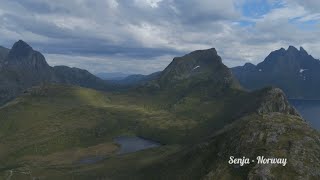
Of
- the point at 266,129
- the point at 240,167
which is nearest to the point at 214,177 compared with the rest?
the point at 240,167

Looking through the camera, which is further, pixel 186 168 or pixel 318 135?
pixel 186 168

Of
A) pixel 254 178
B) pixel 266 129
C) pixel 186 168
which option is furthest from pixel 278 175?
pixel 186 168

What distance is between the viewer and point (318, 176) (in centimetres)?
15438

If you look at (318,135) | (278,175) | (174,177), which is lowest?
(174,177)

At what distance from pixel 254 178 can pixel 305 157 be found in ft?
79.2

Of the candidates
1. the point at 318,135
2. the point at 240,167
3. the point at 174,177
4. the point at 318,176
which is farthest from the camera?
the point at 174,177

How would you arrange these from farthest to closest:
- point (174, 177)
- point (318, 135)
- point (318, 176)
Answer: point (174, 177) → point (318, 135) → point (318, 176)

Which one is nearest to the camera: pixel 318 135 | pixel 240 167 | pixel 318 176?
pixel 318 176

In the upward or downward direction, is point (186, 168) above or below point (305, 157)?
below

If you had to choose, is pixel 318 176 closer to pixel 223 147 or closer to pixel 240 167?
pixel 240 167

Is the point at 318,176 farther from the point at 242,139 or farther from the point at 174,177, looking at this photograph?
the point at 174,177

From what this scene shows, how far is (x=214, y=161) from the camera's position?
183 meters

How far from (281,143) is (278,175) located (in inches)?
794

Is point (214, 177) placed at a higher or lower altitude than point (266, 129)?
lower
